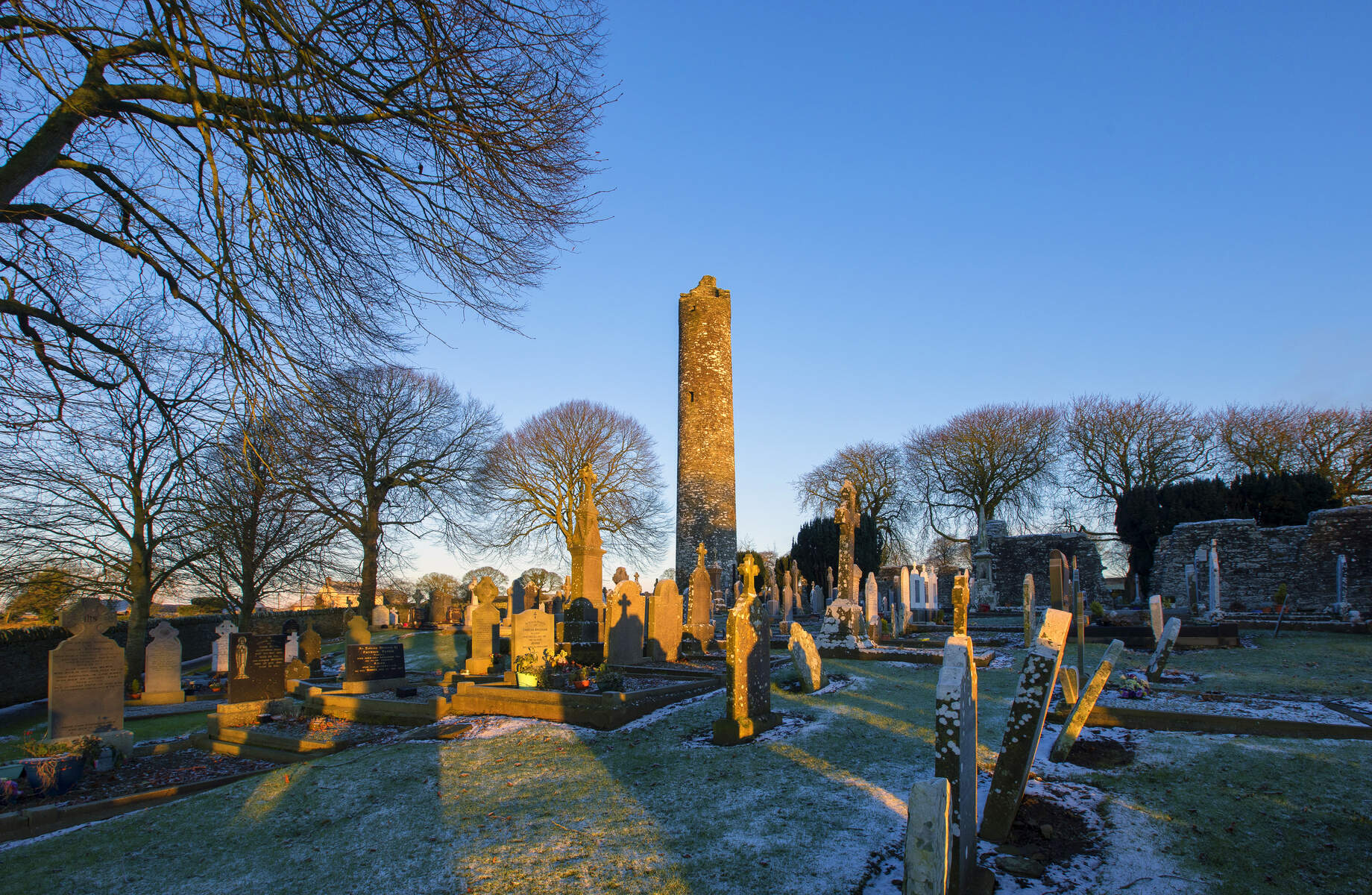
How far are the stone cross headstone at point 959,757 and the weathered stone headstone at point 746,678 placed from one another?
307 centimetres

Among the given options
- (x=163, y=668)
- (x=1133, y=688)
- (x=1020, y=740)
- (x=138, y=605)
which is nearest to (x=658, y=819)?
(x=1020, y=740)

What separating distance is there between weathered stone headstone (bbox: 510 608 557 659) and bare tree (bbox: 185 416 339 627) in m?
7.88

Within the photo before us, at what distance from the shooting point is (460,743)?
22.6 ft

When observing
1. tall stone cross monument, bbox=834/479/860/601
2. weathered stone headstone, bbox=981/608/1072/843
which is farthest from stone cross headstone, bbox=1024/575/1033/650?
weathered stone headstone, bbox=981/608/1072/843

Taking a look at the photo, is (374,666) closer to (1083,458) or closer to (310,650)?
(310,650)

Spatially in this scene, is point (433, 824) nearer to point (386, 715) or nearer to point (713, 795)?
point (713, 795)

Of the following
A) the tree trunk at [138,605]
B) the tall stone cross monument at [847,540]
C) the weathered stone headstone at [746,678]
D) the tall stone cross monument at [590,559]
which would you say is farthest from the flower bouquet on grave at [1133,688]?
the tree trunk at [138,605]

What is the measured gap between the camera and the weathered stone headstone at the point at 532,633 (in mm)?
9700

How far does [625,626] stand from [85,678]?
23.4ft

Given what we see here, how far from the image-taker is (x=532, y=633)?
389 inches

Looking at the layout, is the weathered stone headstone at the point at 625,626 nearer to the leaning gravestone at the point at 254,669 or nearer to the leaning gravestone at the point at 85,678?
the leaning gravestone at the point at 254,669

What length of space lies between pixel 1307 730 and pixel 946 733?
13.6ft

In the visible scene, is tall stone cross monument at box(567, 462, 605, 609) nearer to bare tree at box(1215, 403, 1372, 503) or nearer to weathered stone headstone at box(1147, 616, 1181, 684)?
weathered stone headstone at box(1147, 616, 1181, 684)

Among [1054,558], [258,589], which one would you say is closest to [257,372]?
[1054,558]
